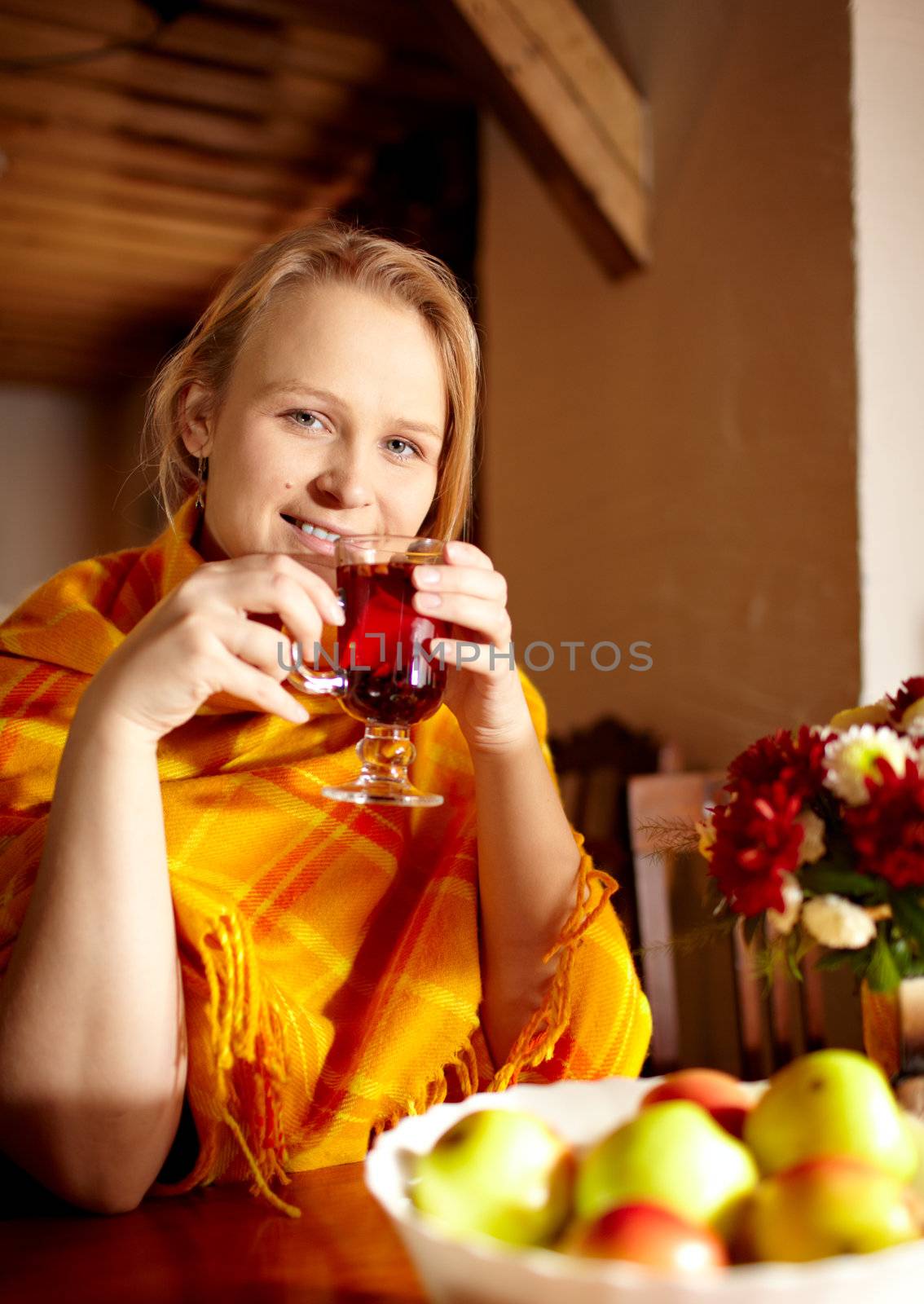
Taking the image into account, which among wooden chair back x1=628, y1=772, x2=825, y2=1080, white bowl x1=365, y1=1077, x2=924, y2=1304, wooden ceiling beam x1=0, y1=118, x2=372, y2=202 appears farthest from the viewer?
wooden ceiling beam x1=0, y1=118, x2=372, y2=202

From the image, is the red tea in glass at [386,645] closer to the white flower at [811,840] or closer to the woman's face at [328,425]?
the woman's face at [328,425]

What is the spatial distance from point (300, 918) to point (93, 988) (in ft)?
1.03

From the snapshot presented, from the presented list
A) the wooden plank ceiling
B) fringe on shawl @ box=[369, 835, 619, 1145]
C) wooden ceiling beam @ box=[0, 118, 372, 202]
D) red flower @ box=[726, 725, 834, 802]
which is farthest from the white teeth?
wooden ceiling beam @ box=[0, 118, 372, 202]

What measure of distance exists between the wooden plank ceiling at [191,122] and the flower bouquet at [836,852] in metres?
3.14

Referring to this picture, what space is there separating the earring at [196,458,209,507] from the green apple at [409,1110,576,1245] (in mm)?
1025

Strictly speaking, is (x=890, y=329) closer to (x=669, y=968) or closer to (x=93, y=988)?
(x=669, y=968)

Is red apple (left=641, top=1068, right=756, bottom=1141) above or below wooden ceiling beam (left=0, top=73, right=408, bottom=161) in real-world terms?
below

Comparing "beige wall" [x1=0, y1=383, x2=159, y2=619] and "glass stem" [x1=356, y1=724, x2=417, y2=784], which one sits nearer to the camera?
"glass stem" [x1=356, y1=724, x2=417, y2=784]

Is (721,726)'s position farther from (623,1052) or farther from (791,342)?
(623,1052)

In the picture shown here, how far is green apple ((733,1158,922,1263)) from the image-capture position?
0.52 meters

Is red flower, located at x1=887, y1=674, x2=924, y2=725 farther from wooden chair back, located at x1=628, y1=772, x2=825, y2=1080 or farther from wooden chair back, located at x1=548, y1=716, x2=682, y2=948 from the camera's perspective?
wooden chair back, located at x1=548, y1=716, x2=682, y2=948

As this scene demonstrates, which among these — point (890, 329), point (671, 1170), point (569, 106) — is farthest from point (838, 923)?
point (569, 106)

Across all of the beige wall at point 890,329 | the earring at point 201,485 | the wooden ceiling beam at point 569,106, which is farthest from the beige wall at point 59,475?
the earring at point 201,485

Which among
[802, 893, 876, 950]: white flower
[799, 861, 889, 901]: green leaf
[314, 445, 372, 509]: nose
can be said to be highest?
[314, 445, 372, 509]: nose
